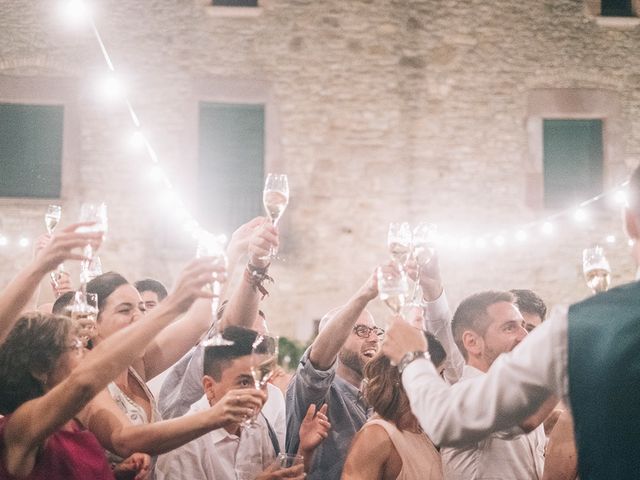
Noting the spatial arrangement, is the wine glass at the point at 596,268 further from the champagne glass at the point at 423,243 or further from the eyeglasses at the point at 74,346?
the eyeglasses at the point at 74,346

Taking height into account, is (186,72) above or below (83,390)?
above

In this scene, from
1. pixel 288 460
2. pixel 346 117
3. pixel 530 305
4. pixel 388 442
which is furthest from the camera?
pixel 346 117

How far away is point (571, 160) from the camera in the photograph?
9.76 metres

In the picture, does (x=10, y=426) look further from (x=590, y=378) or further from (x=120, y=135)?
(x=120, y=135)

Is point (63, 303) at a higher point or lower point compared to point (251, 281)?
lower

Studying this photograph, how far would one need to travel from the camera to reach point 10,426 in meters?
2.12

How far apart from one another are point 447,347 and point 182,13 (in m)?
6.82

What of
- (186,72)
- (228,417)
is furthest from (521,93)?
(228,417)

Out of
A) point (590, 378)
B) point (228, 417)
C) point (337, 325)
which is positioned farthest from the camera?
point (337, 325)

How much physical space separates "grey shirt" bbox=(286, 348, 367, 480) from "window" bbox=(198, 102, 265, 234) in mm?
6280

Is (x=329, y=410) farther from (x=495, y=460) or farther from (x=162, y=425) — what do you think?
(x=162, y=425)

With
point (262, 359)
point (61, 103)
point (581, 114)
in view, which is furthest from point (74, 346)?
point (581, 114)

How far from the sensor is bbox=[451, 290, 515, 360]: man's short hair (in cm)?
329

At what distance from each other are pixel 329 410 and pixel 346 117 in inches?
250
